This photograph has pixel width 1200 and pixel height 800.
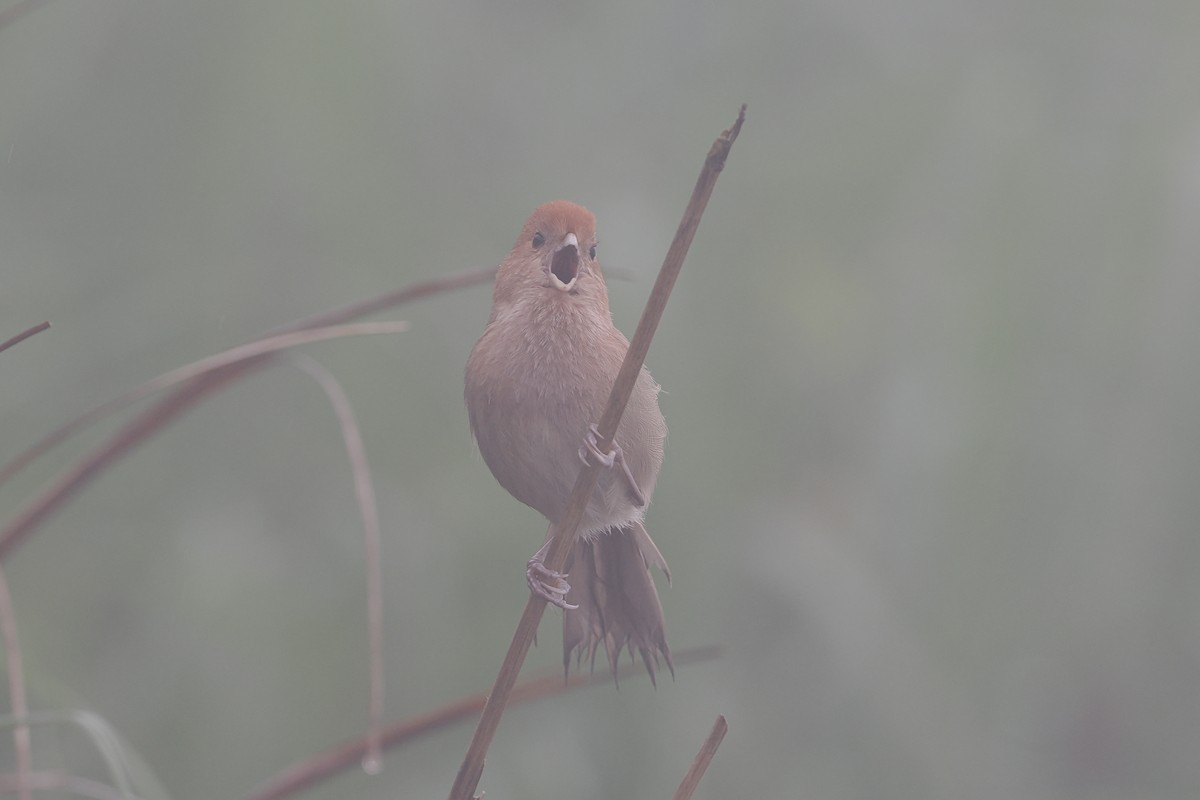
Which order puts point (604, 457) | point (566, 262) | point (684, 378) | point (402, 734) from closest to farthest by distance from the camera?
point (604, 457) < point (566, 262) < point (402, 734) < point (684, 378)

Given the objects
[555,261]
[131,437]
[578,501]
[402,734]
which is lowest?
[402,734]

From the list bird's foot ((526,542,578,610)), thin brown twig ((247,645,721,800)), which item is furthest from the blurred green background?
bird's foot ((526,542,578,610))

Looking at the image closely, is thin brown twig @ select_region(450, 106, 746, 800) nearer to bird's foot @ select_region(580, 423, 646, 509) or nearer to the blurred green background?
bird's foot @ select_region(580, 423, 646, 509)

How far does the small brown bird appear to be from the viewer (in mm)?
697

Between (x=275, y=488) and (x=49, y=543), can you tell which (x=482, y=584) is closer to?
(x=275, y=488)

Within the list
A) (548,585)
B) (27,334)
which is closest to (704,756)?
(548,585)

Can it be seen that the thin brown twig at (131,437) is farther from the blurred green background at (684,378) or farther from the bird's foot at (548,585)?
the blurred green background at (684,378)

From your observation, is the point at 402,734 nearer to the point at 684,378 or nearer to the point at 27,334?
the point at 27,334

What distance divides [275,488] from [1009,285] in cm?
146

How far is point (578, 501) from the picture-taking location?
22.7 inches

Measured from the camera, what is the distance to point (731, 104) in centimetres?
231

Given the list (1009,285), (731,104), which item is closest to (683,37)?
(731,104)

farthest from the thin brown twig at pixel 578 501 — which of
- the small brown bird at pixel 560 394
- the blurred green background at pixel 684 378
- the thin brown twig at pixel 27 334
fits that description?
the blurred green background at pixel 684 378

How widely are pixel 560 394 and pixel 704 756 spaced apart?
0.23m
